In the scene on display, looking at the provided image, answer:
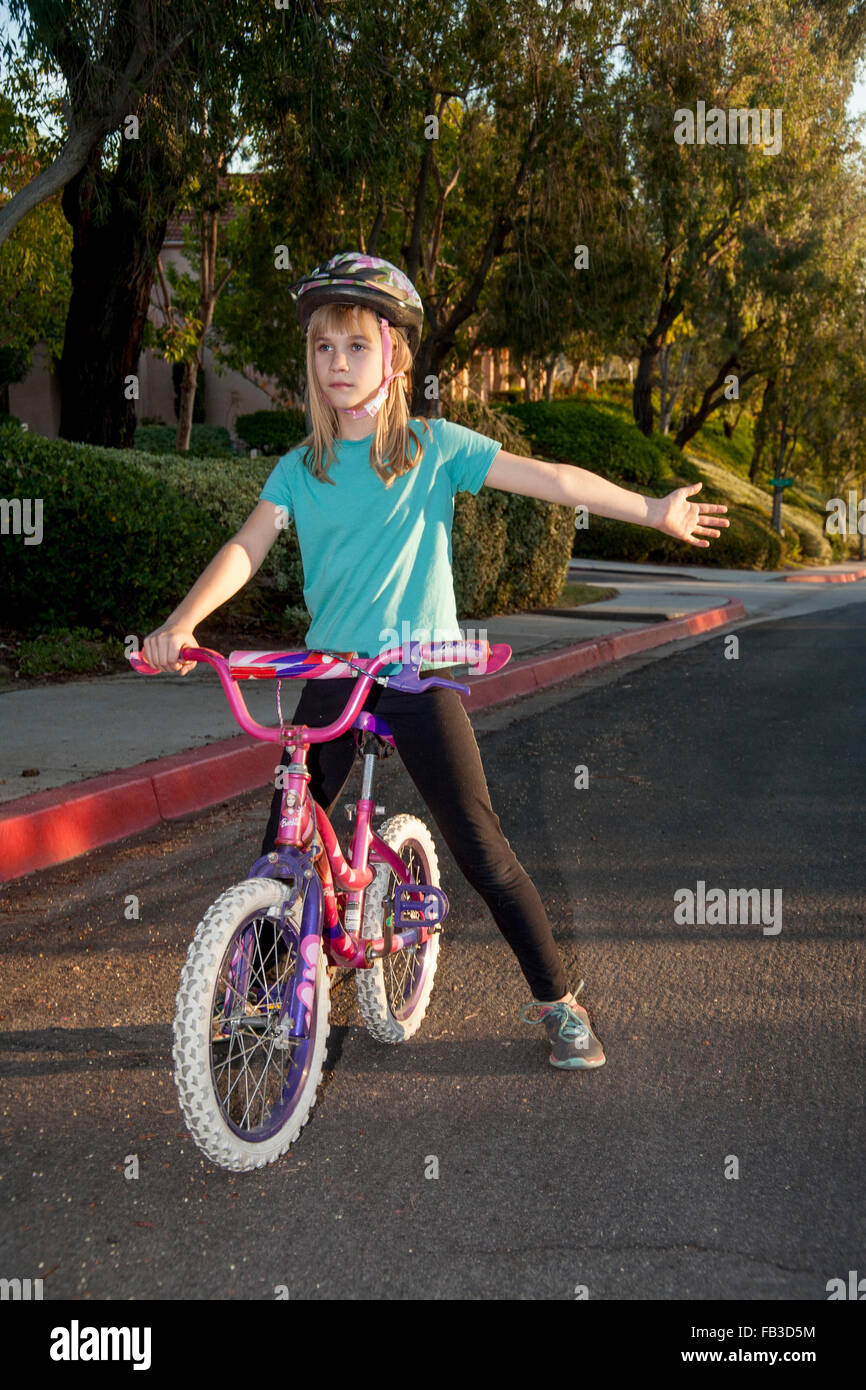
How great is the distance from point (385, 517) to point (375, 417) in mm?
263

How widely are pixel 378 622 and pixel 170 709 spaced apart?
198 inches

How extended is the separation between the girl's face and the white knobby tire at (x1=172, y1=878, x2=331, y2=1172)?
126 cm

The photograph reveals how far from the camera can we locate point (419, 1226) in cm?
280

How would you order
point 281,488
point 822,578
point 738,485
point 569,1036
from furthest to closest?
point 738,485 → point 822,578 → point 569,1036 → point 281,488

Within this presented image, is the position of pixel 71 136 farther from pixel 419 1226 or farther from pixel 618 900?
pixel 419 1226

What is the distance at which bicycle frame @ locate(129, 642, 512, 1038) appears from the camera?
2.97 m

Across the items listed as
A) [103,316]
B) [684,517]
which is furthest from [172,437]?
[684,517]

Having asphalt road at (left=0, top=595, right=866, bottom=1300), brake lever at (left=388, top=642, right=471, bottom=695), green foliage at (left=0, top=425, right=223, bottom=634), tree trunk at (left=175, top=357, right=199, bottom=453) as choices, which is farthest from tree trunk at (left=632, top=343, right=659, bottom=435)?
brake lever at (left=388, top=642, right=471, bottom=695)

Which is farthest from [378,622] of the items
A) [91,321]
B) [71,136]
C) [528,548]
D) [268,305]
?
[268,305]

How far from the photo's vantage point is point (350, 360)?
3.25 meters

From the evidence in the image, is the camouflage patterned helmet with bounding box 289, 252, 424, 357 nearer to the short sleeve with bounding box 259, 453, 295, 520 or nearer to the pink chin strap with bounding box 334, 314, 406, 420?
the pink chin strap with bounding box 334, 314, 406, 420

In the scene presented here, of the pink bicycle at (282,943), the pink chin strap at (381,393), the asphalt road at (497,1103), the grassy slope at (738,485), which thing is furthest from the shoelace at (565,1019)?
the grassy slope at (738,485)

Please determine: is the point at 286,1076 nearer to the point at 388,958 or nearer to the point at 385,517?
the point at 388,958

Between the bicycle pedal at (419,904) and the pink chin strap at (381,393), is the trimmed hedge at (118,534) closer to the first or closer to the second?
the bicycle pedal at (419,904)
